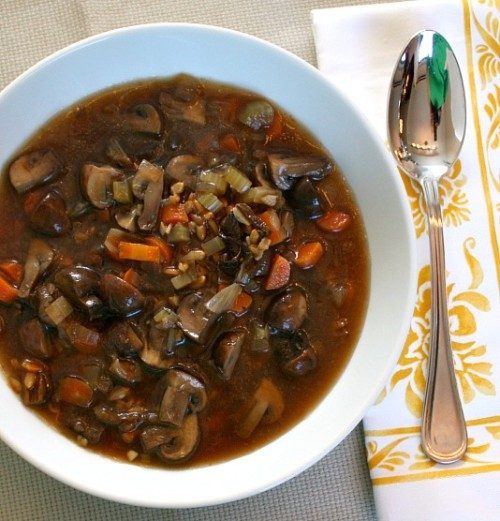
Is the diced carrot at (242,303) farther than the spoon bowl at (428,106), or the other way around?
the spoon bowl at (428,106)

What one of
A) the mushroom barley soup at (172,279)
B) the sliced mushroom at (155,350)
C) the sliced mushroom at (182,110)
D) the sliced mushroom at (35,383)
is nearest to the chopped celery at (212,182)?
the mushroom barley soup at (172,279)

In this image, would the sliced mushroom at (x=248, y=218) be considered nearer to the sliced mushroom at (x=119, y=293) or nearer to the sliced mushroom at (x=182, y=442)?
the sliced mushroom at (x=119, y=293)

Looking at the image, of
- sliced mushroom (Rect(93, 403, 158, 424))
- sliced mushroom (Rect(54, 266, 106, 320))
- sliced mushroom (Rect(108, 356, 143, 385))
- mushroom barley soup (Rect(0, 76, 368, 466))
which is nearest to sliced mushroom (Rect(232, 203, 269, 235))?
mushroom barley soup (Rect(0, 76, 368, 466))

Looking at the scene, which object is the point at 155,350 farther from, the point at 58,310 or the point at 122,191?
the point at 122,191

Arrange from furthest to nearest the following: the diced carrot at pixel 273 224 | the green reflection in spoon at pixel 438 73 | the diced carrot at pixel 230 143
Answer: the green reflection in spoon at pixel 438 73 → the diced carrot at pixel 230 143 → the diced carrot at pixel 273 224

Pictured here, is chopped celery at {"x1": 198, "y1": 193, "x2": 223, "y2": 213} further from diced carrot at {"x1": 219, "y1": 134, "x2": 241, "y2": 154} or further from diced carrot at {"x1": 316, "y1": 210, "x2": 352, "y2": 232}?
diced carrot at {"x1": 316, "y1": 210, "x2": 352, "y2": 232}

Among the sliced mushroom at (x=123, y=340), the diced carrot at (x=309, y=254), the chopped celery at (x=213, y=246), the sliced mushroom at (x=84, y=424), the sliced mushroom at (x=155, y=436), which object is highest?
the chopped celery at (x=213, y=246)
